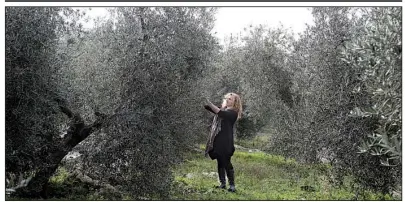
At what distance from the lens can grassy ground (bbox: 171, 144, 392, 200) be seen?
11.4 meters

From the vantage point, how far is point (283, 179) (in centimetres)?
1614

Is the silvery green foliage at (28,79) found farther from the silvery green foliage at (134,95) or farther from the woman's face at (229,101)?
the woman's face at (229,101)

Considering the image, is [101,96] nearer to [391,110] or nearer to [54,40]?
[54,40]

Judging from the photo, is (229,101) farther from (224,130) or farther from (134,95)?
(134,95)

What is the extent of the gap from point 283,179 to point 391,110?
29.9 feet

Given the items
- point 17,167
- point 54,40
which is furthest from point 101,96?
point 17,167

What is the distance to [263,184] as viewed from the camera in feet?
48.6

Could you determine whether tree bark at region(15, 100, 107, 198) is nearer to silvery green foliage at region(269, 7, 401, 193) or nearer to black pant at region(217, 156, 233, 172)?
Answer: black pant at region(217, 156, 233, 172)

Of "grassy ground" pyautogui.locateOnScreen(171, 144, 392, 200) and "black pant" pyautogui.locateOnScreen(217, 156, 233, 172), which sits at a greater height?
"black pant" pyautogui.locateOnScreen(217, 156, 233, 172)

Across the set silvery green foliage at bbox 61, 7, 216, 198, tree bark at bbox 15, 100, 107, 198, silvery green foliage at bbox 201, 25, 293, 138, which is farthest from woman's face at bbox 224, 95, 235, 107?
silvery green foliage at bbox 201, 25, 293, 138

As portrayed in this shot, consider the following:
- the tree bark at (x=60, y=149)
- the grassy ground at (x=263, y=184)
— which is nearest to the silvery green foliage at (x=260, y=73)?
the grassy ground at (x=263, y=184)

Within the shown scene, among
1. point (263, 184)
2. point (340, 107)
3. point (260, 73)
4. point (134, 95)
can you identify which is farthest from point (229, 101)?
point (260, 73)

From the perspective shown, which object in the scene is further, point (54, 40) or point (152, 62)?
point (152, 62)

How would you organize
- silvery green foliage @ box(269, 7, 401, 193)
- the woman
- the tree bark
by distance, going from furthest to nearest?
the woman < silvery green foliage @ box(269, 7, 401, 193) < the tree bark
